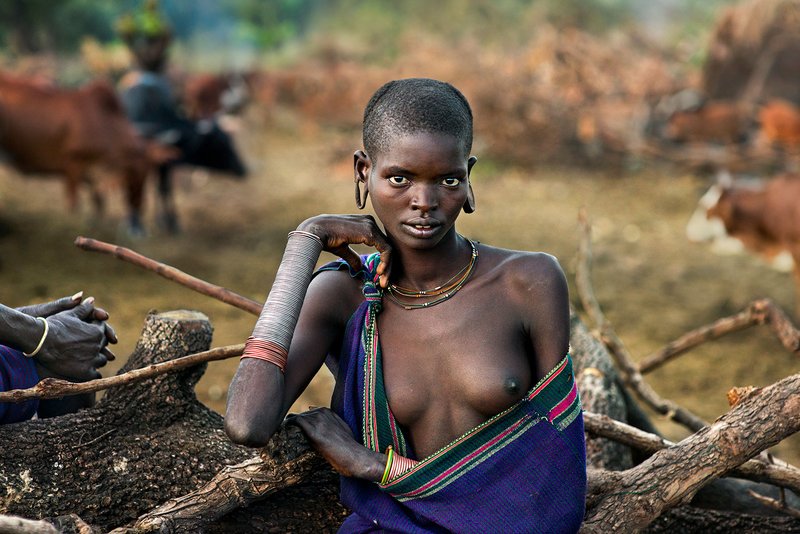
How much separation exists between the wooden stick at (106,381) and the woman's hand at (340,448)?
0.37 metres

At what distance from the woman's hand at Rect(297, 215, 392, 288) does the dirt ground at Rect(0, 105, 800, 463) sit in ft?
8.30

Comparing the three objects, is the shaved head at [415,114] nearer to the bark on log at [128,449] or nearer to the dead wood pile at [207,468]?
the dead wood pile at [207,468]

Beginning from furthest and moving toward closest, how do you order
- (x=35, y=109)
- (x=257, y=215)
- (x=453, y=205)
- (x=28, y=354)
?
(x=257, y=215)
(x=35, y=109)
(x=28, y=354)
(x=453, y=205)

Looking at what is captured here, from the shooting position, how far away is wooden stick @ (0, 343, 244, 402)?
1999 millimetres

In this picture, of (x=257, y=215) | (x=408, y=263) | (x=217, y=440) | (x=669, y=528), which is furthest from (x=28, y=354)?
(x=257, y=215)

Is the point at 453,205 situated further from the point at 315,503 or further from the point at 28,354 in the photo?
the point at 28,354

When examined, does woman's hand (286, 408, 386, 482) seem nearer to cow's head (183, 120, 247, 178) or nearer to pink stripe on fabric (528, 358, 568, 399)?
Answer: pink stripe on fabric (528, 358, 568, 399)

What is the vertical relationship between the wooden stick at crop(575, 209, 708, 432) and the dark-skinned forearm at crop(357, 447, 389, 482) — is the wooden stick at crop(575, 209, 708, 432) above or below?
below

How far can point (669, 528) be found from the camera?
2.47m

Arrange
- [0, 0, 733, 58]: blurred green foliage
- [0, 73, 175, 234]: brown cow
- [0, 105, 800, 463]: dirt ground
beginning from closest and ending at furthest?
[0, 105, 800, 463]: dirt ground → [0, 73, 175, 234]: brown cow → [0, 0, 733, 58]: blurred green foliage

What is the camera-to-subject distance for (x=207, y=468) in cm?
227

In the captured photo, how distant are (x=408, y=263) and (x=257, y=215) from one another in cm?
816

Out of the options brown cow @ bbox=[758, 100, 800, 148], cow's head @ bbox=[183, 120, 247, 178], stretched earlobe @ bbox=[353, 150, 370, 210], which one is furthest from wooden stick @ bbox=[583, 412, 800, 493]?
brown cow @ bbox=[758, 100, 800, 148]

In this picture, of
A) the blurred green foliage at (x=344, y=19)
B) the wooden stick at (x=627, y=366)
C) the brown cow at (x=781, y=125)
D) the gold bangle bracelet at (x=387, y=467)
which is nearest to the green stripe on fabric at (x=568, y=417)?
the gold bangle bracelet at (x=387, y=467)
